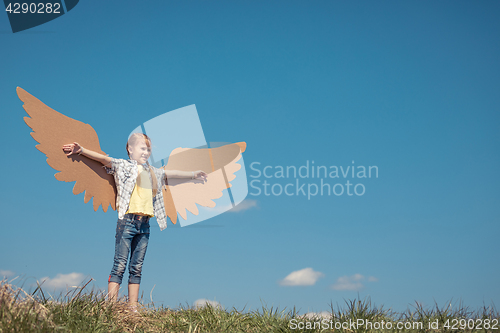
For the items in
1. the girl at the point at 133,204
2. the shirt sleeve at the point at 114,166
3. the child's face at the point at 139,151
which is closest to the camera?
the girl at the point at 133,204

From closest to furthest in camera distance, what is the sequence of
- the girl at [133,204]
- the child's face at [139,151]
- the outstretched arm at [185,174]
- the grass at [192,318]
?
the grass at [192,318], the girl at [133,204], the child's face at [139,151], the outstretched arm at [185,174]

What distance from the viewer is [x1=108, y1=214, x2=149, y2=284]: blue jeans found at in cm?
474

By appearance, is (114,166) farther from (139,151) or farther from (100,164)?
(139,151)

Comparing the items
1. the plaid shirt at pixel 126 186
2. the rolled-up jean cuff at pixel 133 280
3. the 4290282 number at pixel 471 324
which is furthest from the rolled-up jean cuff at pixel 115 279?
the 4290282 number at pixel 471 324

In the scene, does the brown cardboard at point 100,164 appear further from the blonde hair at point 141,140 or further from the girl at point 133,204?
the blonde hair at point 141,140

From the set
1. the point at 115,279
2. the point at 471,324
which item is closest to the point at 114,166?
the point at 115,279

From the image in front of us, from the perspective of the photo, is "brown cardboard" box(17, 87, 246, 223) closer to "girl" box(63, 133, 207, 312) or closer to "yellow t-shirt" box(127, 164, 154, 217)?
"girl" box(63, 133, 207, 312)

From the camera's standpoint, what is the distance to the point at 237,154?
5934 millimetres

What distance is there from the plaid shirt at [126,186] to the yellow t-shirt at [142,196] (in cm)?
6

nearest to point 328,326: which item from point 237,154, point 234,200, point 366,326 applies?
point 366,326

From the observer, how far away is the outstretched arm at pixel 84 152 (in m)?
4.73

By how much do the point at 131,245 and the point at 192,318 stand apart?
1.25 meters

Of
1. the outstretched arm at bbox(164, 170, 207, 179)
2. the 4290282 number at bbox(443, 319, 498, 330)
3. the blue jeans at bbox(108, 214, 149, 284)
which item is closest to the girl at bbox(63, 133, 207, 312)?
the blue jeans at bbox(108, 214, 149, 284)

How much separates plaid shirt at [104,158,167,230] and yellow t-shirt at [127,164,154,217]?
60 millimetres
